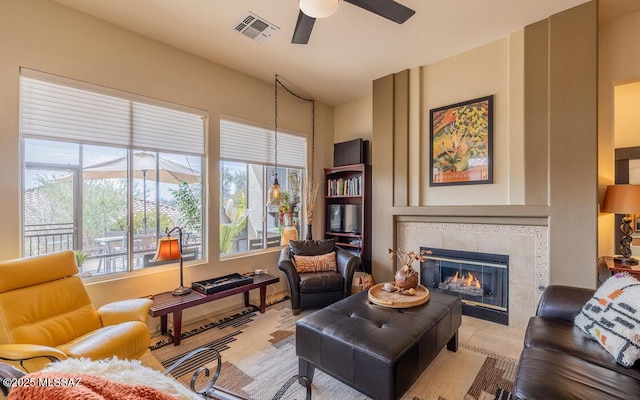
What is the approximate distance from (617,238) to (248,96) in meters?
4.97

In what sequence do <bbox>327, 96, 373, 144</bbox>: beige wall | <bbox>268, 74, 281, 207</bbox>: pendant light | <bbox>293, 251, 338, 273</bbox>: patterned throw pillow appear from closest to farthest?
<bbox>293, 251, 338, 273</bbox>: patterned throw pillow, <bbox>268, 74, 281, 207</bbox>: pendant light, <bbox>327, 96, 373, 144</bbox>: beige wall

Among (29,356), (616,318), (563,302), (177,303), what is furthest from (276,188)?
(616,318)

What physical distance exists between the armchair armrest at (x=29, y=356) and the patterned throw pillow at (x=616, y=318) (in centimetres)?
300

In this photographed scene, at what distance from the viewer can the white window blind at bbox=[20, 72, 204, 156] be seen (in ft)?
7.71

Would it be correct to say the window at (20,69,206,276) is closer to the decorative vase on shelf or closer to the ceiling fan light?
the ceiling fan light

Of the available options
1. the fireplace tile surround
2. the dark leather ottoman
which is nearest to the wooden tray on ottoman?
the dark leather ottoman

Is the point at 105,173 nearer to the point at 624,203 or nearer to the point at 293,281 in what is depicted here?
the point at 293,281

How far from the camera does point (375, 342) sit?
5.62 feet

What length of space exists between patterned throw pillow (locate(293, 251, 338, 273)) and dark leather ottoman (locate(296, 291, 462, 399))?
128 centimetres

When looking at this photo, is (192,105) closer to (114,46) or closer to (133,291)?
(114,46)

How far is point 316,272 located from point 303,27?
2.68 meters

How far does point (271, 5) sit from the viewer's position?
2477mm

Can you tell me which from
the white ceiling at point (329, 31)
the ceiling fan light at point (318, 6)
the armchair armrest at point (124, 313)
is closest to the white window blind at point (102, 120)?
the white ceiling at point (329, 31)

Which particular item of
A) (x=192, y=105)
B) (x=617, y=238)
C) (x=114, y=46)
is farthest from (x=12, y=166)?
(x=617, y=238)
